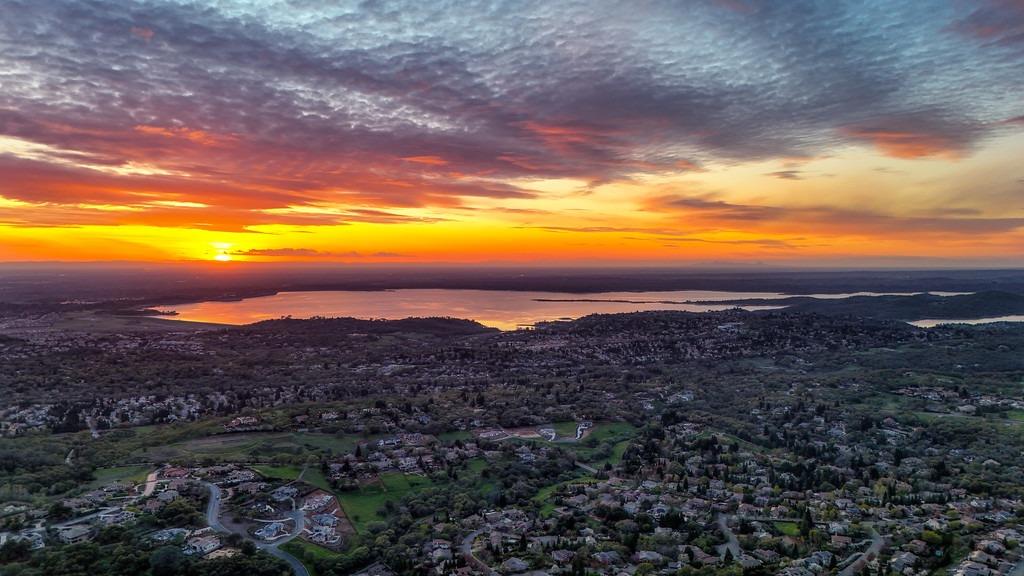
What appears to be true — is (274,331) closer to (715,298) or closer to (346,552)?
(346,552)

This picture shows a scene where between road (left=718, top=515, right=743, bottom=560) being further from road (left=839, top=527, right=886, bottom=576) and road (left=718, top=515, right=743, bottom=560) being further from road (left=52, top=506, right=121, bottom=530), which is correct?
road (left=52, top=506, right=121, bottom=530)

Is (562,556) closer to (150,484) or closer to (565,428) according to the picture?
(565,428)

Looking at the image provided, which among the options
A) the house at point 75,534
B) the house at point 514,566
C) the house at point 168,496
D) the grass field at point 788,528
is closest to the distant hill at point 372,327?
the house at point 168,496

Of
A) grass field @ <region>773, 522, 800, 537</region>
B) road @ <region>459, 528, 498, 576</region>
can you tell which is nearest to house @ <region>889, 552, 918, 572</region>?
grass field @ <region>773, 522, 800, 537</region>

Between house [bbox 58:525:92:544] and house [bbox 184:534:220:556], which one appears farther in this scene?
house [bbox 58:525:92:544]

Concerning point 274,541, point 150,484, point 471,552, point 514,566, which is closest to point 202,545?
point 274,541

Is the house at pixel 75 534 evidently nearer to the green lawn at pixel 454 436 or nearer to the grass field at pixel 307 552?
the grass field at pixel 307 552
